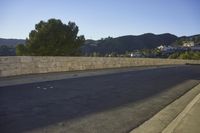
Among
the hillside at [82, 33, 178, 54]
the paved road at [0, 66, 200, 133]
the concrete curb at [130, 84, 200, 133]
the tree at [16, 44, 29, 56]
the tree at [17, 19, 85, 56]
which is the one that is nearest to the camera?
the paved road at [0, 66, 200, 133]

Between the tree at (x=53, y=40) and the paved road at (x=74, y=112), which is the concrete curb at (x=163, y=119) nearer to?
the paved road at (x=74, y=112)

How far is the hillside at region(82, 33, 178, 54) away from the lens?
84.9 m

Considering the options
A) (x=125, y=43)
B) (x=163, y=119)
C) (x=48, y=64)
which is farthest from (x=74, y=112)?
(x=125, y=43)

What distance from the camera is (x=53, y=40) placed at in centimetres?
4988

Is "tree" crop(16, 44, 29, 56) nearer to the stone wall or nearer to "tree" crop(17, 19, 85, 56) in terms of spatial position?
"tree" crop(17, 19, 85, 56)

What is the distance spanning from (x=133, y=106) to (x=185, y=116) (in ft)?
6.17

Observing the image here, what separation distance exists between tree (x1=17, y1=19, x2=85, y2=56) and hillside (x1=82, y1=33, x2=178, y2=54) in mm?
12408

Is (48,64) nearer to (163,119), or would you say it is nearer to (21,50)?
(163,119)

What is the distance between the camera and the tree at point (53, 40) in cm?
4784

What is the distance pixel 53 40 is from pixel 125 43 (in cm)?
6317

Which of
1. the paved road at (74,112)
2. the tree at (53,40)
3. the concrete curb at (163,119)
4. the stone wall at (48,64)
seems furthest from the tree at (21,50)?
the concrete curb at (163,119)

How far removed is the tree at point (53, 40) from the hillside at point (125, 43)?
1241cm

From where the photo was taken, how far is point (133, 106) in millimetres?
9461

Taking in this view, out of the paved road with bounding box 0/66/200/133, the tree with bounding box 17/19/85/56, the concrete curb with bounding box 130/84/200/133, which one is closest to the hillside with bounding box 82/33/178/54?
the tree with bounding box 17/19/85/56
